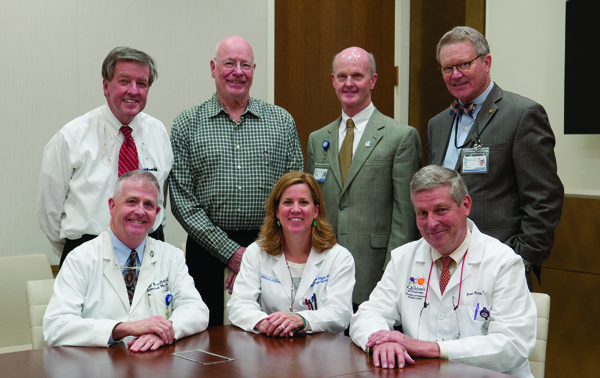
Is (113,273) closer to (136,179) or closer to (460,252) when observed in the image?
(136,179)

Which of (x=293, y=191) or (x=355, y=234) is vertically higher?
(x=293, y=191)

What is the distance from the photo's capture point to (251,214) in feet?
11.0

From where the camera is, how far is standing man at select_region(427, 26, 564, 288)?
2781mm

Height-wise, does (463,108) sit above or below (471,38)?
below

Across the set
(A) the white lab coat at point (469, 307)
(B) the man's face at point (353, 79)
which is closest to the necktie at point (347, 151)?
(B) the man's face at point (353, 79)

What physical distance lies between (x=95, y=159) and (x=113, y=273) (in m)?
0.74

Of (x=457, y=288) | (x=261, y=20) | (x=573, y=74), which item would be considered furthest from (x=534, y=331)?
(x=261, y=20)

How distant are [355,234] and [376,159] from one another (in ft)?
1.35

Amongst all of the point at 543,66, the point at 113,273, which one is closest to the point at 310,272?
the point at 113,273

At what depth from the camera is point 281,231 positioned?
3.03 metres

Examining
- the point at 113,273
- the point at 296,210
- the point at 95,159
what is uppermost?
the point at 95,159

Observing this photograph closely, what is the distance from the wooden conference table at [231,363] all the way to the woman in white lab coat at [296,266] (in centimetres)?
38

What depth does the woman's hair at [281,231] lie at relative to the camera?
116 inches

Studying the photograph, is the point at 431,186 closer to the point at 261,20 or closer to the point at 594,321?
the point at 594,321
